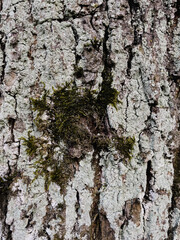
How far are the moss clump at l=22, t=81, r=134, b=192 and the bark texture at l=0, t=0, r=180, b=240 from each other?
0.12 ft

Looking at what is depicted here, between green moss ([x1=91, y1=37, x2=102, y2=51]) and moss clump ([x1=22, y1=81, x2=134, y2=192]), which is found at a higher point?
green moss ([x1=91, y1=37, x2=102, y2=51])

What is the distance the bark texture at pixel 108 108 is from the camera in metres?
1.02

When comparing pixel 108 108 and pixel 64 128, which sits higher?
pixel 108 108

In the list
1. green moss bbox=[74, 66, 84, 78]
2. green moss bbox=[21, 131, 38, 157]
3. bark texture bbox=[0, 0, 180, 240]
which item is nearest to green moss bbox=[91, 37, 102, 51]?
bark texture bbox=[0, 0, 180, 240]

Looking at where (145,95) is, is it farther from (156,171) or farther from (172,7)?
(172,7)

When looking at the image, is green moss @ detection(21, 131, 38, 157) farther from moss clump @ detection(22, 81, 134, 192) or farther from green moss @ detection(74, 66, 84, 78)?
green moss @ detection(74, 66, 84, 78)

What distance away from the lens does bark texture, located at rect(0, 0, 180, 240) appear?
1.02 metres

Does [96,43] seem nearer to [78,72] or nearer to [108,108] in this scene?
[78,72]

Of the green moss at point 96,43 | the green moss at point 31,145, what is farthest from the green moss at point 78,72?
the green moss at point 31,145

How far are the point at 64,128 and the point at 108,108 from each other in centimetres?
29

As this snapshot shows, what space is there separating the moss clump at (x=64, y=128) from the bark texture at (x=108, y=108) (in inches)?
1.5

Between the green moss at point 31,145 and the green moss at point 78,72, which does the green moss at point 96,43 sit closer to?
the green moss at point 78,72

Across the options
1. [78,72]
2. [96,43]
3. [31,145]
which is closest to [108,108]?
[78,72]

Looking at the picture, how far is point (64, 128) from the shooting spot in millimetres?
1048
